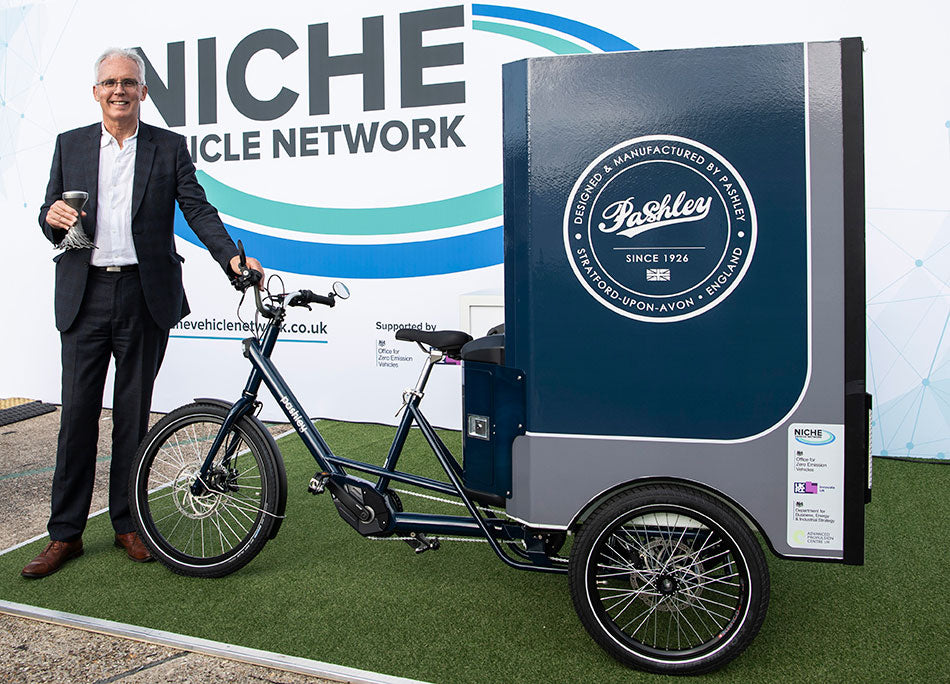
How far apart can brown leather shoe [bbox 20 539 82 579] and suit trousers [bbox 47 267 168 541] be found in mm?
31

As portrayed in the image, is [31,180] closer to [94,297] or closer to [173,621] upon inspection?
[94,297]

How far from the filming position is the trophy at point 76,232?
2.52 meters

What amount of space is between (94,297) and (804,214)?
228 centimetres

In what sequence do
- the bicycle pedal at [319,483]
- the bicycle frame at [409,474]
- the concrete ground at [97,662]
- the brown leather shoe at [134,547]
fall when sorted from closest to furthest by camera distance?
the concrete ground at [97,662] < the bicycle frame at [409,474] < the bicycle pedal at [319,483] < the brown leather shoe at [134,547]

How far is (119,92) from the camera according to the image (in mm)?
2746

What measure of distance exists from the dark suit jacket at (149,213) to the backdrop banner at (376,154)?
1.94m

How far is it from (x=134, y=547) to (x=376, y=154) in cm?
273

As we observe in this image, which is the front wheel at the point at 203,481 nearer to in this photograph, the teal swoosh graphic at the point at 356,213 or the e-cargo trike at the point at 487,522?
the e-cargo trike at the point at 487,522

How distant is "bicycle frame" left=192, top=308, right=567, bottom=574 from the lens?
2404 millimetres

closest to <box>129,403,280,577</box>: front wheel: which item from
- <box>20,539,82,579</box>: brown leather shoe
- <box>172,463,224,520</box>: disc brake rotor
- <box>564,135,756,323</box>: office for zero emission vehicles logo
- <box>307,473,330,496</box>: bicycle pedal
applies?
<box>172,463,224,520</box>: disc brake rotor

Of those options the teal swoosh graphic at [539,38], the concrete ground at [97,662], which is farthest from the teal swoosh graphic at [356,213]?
the concrete ground at [97,662]

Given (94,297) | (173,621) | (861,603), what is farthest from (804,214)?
(94,297)

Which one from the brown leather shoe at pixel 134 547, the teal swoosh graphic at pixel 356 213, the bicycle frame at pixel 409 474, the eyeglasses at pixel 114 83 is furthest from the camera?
the teal swoosh graphic at pixel 356 213

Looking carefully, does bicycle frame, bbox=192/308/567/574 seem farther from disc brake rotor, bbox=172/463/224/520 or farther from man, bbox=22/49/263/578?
man, bbox=22/49/263/578
